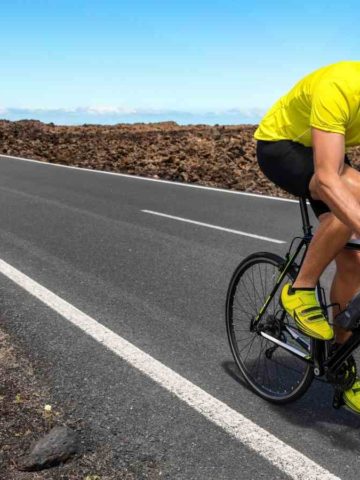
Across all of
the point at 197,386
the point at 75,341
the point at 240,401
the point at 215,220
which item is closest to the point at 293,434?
the point at 240,401

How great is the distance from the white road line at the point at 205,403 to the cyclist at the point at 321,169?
43 centimetres

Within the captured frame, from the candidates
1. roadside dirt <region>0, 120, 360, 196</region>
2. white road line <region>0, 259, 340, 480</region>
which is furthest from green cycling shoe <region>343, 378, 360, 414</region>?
roadside dirt <region>0, 120, 360, 196</region>

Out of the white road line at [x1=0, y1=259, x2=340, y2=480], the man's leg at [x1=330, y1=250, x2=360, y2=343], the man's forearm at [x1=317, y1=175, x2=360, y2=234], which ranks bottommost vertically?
the white road line at [x1=0, y1=259, x2=340, y2=480]

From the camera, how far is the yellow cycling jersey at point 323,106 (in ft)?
8.61

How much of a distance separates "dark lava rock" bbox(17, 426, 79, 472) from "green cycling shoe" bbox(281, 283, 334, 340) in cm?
124

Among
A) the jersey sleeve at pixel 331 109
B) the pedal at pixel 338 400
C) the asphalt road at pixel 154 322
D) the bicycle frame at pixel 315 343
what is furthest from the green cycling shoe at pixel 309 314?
the jersey sleeve at pixel 331 109

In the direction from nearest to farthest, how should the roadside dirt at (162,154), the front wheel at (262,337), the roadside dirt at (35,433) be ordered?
the roadside dirt at (35,433) < the front wheel at (262,337) < the roadside dirt at (162,154)

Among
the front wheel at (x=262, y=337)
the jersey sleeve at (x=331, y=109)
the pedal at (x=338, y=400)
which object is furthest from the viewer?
the front wheel at (x=262, y=337)

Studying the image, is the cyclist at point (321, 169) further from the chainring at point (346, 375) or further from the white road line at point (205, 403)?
the white road line at point (205, 403)

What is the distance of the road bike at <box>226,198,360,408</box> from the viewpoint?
304 cm

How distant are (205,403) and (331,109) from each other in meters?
1.72

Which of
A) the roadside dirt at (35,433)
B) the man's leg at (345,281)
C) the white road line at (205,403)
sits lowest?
the roadside dirt at (35,433)

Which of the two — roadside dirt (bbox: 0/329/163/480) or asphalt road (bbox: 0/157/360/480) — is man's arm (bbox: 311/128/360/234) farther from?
roadside dirt (bbox: 0/329/163/480)

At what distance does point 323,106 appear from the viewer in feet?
8.63
